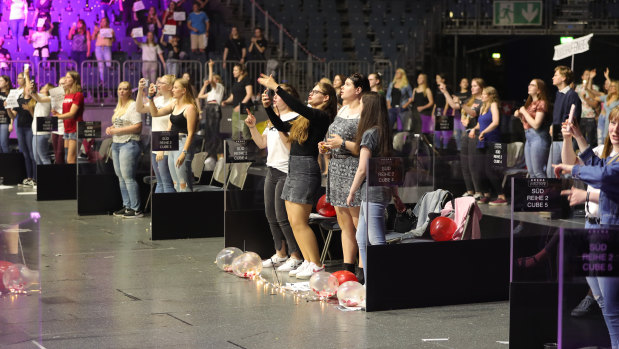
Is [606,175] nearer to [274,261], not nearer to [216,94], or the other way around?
[274,261]

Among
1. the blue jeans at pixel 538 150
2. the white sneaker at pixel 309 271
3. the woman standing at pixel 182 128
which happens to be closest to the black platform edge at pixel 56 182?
the woman standing at pixel 182 128

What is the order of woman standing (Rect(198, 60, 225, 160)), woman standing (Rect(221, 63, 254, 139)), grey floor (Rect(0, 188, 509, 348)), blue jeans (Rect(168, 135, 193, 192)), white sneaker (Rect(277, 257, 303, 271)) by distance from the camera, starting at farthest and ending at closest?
woman standing (Rect(221, 63, 254, 139)) → woman standing (Rect(198, 60, 225, 160)) → blue jeans (Rect(168, 135, 193, 192)) → white sneaker (Rect(277, 257, 303, 271)) → grey floor (Rect(0, 188, 509, 348))

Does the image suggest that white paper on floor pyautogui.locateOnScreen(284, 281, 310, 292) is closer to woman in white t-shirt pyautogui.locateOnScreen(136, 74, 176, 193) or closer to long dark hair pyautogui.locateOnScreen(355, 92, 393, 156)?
long dark hair pyautogui.locateOnScreen(355, 92, 393, 156)

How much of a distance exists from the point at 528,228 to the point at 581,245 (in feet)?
5.11

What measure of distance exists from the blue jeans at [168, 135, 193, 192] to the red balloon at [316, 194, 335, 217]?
6.83 feet

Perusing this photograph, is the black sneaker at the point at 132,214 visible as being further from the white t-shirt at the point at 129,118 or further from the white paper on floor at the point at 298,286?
the white paper on floor at the point at 298,286

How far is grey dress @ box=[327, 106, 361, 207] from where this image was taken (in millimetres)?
7410

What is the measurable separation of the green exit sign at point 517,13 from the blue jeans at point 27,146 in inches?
518

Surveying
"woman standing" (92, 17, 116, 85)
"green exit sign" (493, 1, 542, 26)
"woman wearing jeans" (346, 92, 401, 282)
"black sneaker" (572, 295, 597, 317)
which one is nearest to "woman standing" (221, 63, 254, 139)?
"woman standing" (92, 17, 116, 85)

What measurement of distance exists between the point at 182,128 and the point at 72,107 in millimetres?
3517

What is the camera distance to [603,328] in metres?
4.57

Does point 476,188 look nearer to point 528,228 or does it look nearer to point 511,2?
point 528,228

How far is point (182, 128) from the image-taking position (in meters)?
10.7

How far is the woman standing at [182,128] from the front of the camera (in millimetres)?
Answer: 10477
